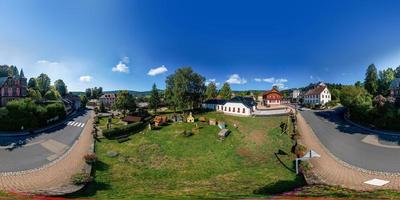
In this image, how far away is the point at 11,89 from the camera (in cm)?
4347

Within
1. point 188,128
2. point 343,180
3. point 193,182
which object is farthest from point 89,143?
point 343,180

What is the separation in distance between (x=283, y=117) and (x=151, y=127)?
69.5 feet

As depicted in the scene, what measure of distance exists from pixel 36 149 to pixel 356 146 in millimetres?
33131

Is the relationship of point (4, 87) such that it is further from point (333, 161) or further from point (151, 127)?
point (333, 161)

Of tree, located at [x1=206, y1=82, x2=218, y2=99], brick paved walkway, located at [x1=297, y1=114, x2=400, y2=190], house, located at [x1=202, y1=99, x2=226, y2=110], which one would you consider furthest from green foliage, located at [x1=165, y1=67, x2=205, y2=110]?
brick paved walkway, located at [x1=297, y1=114, x2=400, y2=190]

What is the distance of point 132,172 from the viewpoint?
811 inches

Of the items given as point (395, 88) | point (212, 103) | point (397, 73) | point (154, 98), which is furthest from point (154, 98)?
point (397, 73)

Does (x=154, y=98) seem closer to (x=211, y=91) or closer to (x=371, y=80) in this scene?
(x=211, y=91)

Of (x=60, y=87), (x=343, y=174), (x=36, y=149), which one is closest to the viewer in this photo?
(x=343, y=174)

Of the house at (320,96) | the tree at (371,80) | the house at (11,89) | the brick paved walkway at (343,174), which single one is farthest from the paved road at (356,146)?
the house at (11,89)

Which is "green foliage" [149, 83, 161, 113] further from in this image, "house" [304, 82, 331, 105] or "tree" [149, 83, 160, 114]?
"house" [304, 82, 331, 105]

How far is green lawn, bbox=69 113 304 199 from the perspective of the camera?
15750 millimetres

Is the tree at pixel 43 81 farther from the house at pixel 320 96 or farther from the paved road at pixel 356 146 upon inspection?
the house at pixel 320 96

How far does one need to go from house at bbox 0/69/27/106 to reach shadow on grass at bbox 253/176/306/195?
4589 centimetres
